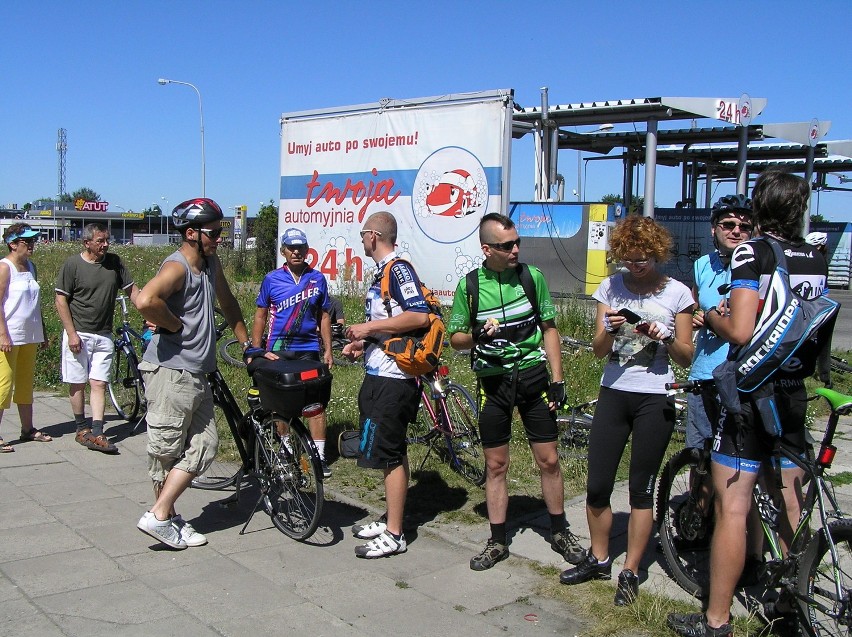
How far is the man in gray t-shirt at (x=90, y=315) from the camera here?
291 inches

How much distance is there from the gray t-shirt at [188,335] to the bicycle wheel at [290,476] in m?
0.64

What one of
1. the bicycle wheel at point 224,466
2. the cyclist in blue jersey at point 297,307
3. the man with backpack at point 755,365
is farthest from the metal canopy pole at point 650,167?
the man with backpack at point 755,365

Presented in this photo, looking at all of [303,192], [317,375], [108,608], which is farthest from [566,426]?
[303,192]

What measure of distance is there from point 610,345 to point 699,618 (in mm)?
1348

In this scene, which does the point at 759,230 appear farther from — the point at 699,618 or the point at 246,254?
the point at 246,254

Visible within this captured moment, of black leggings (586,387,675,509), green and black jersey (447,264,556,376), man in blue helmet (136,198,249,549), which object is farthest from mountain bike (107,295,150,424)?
black leggings (586,387,675,509)

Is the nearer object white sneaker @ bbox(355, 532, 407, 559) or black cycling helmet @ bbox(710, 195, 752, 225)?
black cycling helmet @ bbox(710, 195, 752, 225)

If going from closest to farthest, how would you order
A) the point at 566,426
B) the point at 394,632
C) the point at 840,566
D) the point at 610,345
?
the point at 840,566
the point at 394,632
the point at 610,345
the point at 566,426

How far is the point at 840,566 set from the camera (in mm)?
3326

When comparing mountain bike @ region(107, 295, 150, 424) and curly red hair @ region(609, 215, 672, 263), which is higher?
curly red hair @ region(609, 215, 672, 263)

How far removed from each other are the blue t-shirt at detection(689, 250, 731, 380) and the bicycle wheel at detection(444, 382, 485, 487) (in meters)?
2.05

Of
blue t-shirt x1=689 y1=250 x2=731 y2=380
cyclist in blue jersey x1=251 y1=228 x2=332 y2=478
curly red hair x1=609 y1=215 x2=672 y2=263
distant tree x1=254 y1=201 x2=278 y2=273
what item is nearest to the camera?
curly red hair x1=609 y1=215 x2=672 y2=263

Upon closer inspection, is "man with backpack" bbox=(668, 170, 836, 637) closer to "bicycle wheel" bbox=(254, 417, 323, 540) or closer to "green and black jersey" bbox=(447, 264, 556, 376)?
"green and black jersey" bbox=(447, 264, 556, 376)

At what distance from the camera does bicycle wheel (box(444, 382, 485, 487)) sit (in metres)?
A: 6.33
